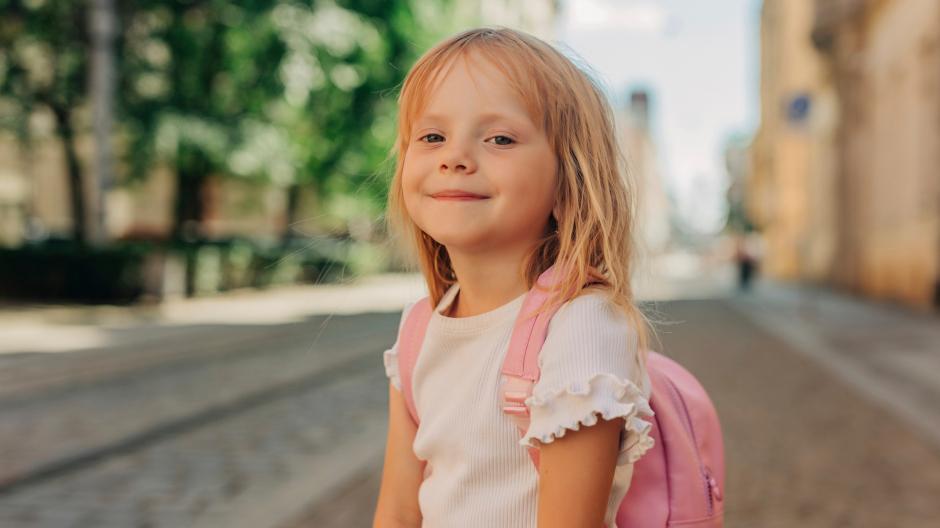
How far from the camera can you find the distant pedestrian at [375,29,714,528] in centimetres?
137

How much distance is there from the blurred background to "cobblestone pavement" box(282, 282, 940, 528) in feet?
0.09

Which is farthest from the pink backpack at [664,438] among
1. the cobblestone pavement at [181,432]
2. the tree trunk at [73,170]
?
the tree trunk at [73,170]

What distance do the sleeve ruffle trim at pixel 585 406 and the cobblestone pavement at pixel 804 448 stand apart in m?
0.45

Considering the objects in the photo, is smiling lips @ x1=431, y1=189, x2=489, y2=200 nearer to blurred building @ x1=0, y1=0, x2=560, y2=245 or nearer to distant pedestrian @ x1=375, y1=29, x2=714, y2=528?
distant pedestrian @ x1=375, y1=29, x2=714, y2=528

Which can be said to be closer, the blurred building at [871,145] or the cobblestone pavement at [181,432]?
the cobblestone pavement at [181,432]

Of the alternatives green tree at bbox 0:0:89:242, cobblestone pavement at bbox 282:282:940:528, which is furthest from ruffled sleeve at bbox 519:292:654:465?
green tree at bbox 0:0:89:242

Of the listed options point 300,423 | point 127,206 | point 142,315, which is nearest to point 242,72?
point 142,315

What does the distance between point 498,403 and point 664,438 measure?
0.24 m

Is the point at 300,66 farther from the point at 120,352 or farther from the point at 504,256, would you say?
the point at 504,256

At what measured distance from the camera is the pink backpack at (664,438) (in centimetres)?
142

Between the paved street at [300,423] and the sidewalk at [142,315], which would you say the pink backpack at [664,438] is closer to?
the paved street at [300,423]

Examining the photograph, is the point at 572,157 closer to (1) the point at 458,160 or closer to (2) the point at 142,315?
(1) the point at 458,160

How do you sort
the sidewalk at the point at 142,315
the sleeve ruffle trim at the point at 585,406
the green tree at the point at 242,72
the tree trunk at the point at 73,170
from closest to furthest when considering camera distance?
the sleeve ruffle trim at the point at 585,406 < the sidewalk at the point at 142,315 < the green tree at the point at 242,72 < the tree trunk at the point at 73,170

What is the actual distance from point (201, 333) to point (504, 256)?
12447 mm
